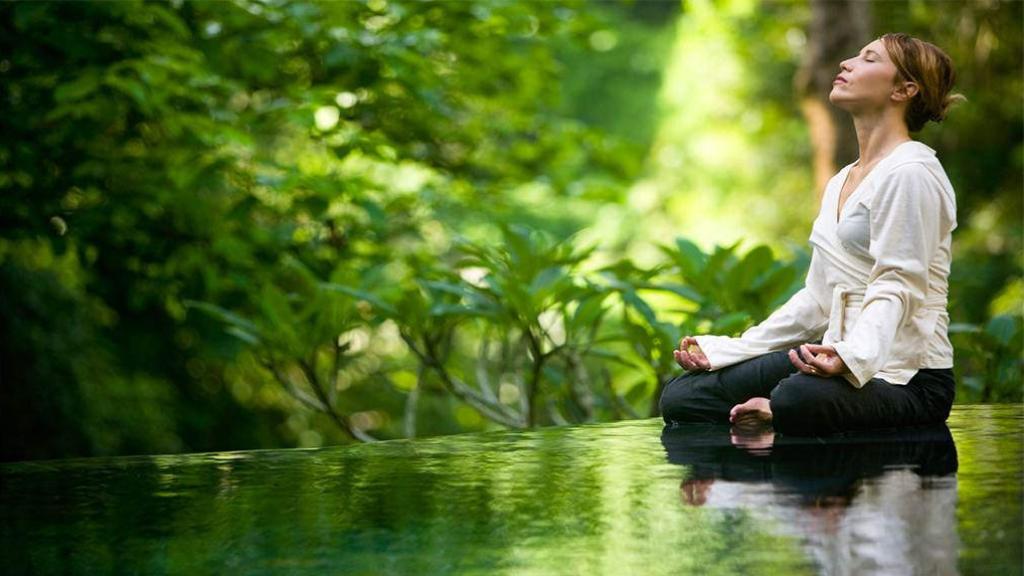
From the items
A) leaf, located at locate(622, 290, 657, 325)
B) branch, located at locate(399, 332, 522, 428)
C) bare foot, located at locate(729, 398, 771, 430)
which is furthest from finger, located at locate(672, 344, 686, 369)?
branch, located at locate(399, 332, 522, 428)

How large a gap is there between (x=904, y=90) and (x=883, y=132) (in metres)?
0.11

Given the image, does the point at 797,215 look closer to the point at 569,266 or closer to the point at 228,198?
the point at 228,198

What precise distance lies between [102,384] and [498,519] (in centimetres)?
572

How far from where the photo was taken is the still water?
209 centimetres

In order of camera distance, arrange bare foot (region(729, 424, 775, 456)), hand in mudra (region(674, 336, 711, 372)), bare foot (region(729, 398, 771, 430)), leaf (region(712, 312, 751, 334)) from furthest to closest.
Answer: leaf (region(712, 312, 751, 334)), hand in mudra (region(674, 336, 711, 372)), bare foot (region(729, 398, 771, 430)), bare foot (region(729, 424, 775, 456))

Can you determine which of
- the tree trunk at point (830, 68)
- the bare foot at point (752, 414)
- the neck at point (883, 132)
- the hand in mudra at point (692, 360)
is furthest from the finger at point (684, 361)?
the tree trunk at point (830, 68)

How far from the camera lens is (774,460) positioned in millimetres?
2947

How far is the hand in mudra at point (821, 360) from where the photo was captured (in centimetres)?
318

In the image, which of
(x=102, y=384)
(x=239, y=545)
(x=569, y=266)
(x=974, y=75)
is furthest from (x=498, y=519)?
(x=974, y=75)

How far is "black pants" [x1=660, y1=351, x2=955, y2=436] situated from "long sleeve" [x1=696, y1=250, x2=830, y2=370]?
4cm

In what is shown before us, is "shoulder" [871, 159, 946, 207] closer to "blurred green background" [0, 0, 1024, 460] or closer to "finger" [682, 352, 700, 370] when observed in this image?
"finger" [682, 352, 700, 370]

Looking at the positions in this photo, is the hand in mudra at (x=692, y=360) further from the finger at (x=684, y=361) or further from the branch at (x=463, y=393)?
the branch at (x=463, y=393)

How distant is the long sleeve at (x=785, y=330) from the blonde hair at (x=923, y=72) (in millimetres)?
436

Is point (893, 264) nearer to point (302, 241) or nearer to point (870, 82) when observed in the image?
point (870, 82)
